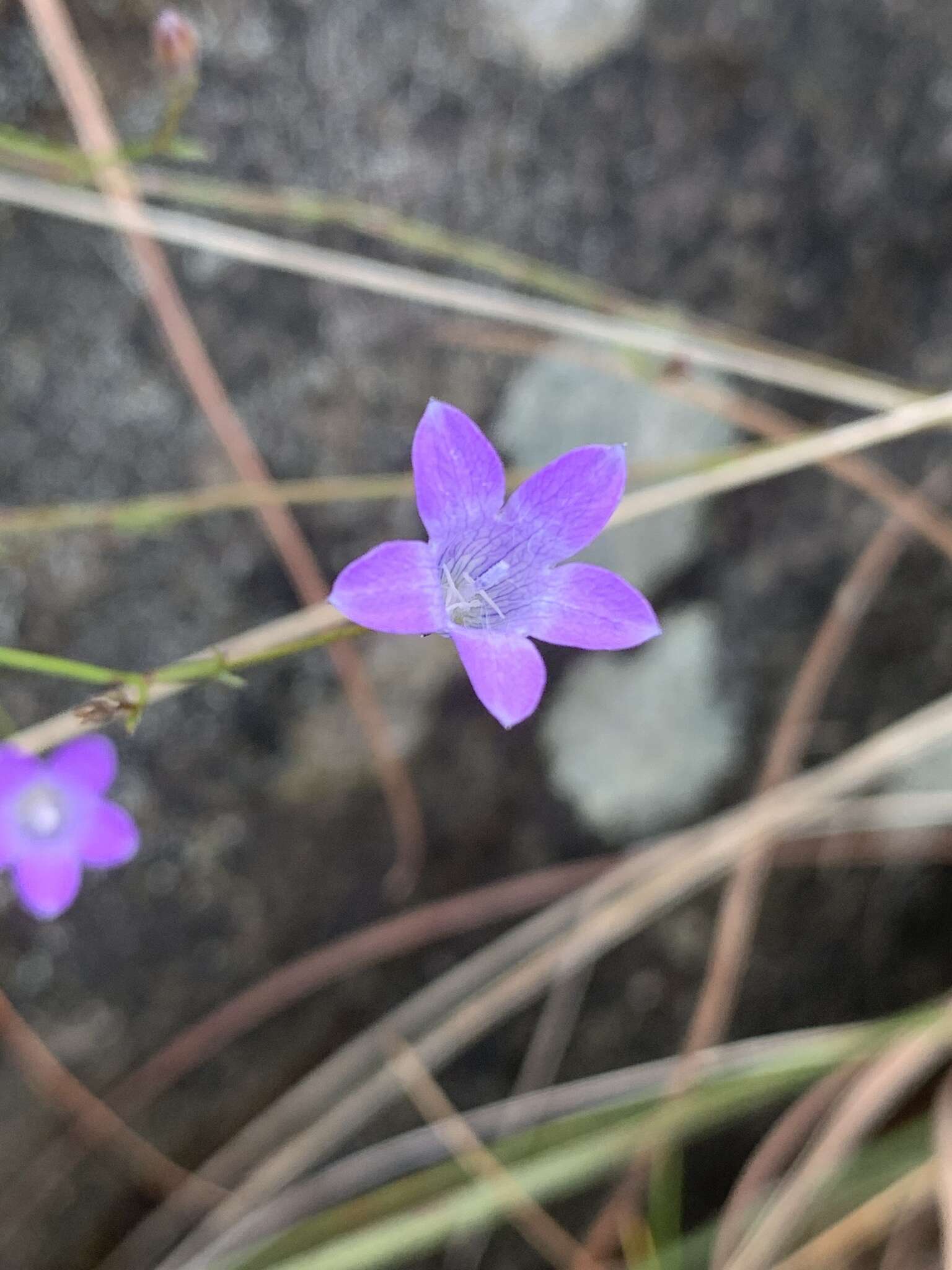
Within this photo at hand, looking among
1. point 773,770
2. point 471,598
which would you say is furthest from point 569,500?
point 773,770

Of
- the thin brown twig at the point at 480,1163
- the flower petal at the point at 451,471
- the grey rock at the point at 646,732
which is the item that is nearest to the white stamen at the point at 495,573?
the flower petal at the point at 451,471

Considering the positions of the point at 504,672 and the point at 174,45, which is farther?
the point at 174,45

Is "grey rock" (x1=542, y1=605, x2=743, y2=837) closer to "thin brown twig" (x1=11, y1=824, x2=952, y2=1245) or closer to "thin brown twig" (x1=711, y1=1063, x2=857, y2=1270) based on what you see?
"thin brown twig" (x1=11, y1=824, x2=952, y2=1245)

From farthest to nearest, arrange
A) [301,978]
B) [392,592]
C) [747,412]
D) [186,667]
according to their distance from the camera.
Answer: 1. [301,978]
2. [747,412]
3. [186,667]
4. [392,592]

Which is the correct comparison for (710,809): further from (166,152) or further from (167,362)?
(166,152)

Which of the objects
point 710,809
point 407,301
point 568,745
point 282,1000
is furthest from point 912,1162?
point 407,301

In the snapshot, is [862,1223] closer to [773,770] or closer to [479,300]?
[773,770]

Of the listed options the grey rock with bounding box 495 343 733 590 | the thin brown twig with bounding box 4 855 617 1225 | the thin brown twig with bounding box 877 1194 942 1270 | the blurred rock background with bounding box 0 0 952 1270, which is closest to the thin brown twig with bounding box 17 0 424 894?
the blurred rock background with bounding box 0 0 952 1270
